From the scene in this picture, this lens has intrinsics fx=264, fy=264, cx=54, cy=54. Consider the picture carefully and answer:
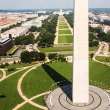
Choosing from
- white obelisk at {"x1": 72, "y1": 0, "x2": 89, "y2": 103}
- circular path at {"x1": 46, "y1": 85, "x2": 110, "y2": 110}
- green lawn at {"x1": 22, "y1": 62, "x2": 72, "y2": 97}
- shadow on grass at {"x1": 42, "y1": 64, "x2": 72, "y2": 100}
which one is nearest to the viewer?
white obelisk at {"x1": 72, "y1": 0, "x2": 89, "y2": 103}

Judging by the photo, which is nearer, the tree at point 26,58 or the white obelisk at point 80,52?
the white obelisk at point 80,52

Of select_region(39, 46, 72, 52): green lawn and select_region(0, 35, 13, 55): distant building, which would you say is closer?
select_region(0, 35, 13, 55): distant building

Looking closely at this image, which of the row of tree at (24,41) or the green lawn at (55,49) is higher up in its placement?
the row of tree at (24,41)

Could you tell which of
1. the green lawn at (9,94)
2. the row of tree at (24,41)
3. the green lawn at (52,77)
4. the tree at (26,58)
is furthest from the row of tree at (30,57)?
the row of tree at (24,41)

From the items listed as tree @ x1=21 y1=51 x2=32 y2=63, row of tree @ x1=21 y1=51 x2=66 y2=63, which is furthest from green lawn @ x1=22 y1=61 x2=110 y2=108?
tree @ x1=21 y1=51 x2=32 y2=63

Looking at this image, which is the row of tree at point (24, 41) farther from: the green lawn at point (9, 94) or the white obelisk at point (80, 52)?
the white obelisk at point (80, 52)

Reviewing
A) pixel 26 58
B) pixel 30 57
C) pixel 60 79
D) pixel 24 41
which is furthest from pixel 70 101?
pixel 24 41

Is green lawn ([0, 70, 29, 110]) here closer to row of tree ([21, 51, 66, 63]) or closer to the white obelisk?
the white obelisk
